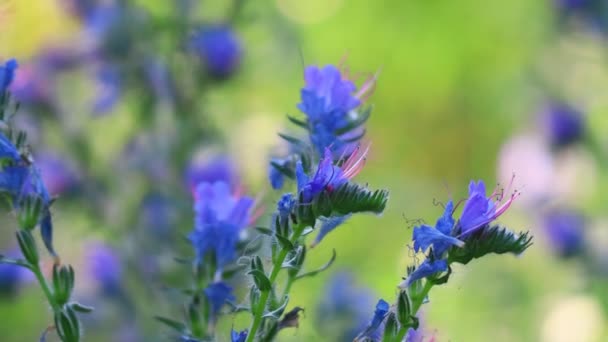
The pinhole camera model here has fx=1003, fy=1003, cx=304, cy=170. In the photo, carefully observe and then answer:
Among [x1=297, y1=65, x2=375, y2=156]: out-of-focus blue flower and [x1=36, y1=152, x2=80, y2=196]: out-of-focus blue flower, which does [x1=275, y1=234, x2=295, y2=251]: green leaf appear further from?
[x1=36, y1=152, x2=80, y2=196]: out-of-focus blue flower

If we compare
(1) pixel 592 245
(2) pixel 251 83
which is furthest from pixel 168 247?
(1) pixel 592 245

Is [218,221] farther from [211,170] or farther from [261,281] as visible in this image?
[211,170]

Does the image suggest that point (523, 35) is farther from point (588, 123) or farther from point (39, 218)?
point (39, 218)

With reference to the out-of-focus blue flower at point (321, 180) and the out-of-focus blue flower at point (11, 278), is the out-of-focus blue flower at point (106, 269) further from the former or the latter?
the out-of-focus blue flower at point (321, 180)

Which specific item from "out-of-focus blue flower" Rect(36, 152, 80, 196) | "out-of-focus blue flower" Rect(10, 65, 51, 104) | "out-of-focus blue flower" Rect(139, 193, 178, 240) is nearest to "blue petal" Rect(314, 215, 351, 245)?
"out-of-focus blue flower" Rect(139, 193, 178, 240)

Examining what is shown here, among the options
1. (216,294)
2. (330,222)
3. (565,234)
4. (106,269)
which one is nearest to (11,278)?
(106,269)

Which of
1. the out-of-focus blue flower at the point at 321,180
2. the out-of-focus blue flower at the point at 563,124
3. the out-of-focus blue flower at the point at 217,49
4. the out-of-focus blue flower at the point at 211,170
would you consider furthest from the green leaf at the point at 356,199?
the out-of-focus blue flower at the point at 563,124

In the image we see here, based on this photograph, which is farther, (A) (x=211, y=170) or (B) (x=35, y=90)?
(B) (x=35, y=90)
